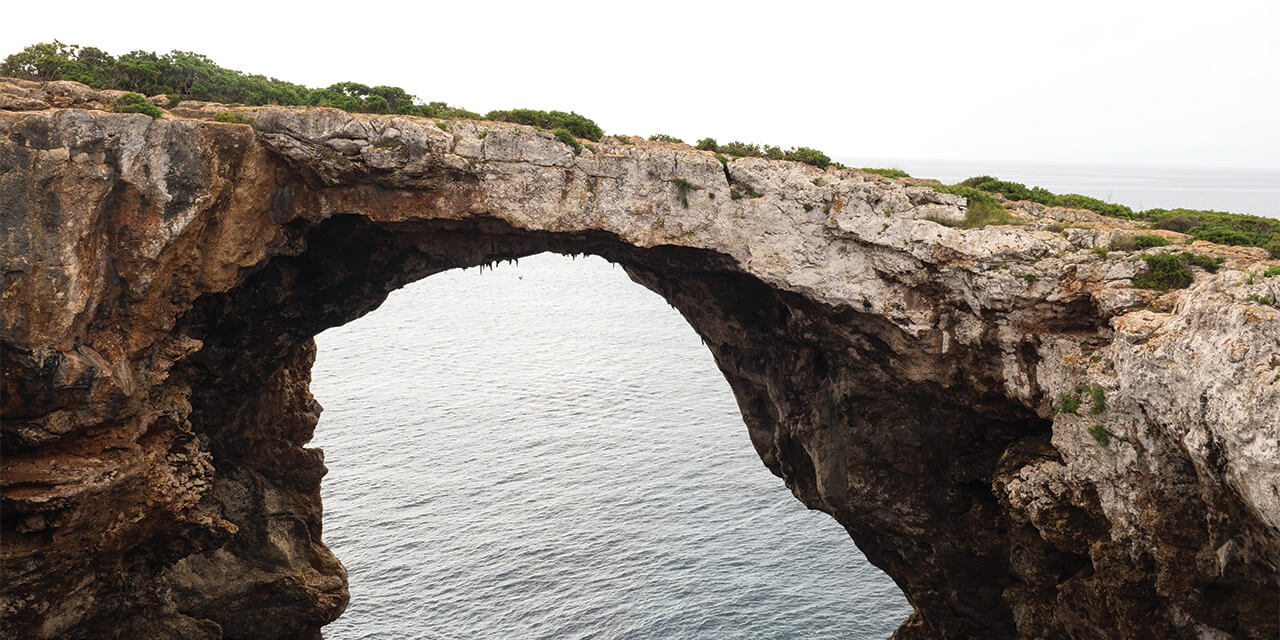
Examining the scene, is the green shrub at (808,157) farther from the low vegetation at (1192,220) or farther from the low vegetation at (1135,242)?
the low vegetation at (1135,242)

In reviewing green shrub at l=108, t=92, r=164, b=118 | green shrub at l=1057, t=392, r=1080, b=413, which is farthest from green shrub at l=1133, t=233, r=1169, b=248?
green shrub at l=108, t=92, r=164, b=118

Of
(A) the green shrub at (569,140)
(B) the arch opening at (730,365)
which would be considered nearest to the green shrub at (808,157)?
(B) the arch opening at (730,365)

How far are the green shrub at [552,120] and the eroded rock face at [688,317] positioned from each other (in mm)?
1527

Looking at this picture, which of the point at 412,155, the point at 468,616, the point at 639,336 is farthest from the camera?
the point at 639,336

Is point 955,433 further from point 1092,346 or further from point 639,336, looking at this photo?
point 639,336

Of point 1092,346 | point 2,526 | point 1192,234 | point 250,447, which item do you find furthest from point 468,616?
point 1192,234

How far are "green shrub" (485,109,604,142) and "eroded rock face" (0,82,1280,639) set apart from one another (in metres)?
1.53

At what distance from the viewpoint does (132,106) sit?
Answer: 20.9m

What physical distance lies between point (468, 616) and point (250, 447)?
1313 centimetres

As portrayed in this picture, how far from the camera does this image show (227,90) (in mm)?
25906

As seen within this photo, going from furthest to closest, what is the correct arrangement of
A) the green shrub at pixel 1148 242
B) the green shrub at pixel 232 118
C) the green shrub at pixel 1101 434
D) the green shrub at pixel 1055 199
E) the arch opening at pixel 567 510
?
the arch opening at pixel 567 510 < the green shrub at pixel 1055 199 < the green shrub at pixel 1148 242 < the green shrub at pixel 232 118 < the green shrub at pixel 1101 434

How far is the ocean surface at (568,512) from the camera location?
3947 centimetres

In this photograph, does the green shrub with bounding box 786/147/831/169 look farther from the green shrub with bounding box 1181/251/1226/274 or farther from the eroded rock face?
the green shrub with bounding box 1181/251/1226/274

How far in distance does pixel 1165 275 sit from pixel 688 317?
652 inches
